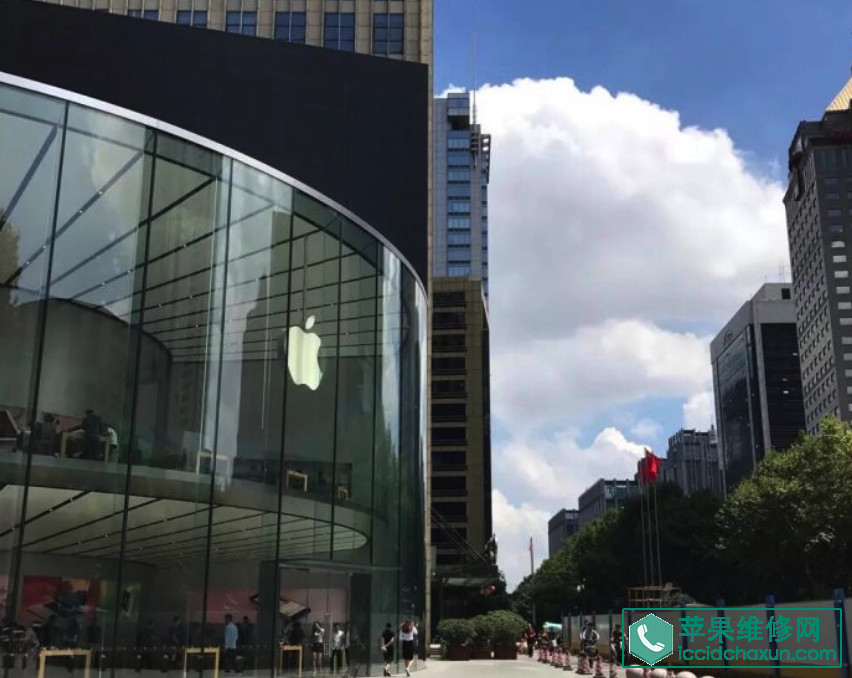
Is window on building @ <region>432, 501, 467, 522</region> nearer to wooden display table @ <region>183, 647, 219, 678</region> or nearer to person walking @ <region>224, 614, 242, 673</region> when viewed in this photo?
person walking @ <region>224, 614, 242, 673</region>

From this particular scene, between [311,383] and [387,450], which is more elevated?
[311,383]

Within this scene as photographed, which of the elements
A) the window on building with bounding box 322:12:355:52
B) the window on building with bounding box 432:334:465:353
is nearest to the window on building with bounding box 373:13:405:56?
the window on building with bounding box 322:12:355:52

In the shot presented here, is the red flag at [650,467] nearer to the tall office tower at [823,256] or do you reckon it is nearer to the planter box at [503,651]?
the planter box at [503,651]

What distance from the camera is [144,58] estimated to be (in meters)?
44.3

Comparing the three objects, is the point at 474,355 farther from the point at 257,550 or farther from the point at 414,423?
the point at 257,550

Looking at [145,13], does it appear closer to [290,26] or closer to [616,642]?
[290,26]

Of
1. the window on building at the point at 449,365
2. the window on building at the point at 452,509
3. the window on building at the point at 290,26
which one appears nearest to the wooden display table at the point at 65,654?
the window on building at the point at 290,26

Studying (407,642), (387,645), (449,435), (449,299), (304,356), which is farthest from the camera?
(449,299)

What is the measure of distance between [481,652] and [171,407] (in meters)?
29.1

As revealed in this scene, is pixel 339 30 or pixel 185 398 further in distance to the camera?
pixel 339 30

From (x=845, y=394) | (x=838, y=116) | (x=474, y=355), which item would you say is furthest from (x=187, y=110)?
(x=838, y=116)

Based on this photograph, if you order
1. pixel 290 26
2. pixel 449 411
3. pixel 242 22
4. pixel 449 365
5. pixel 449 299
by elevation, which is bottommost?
pixel 449 411

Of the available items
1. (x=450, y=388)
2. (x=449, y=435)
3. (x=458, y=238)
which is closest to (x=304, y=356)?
(x=449, y=435)

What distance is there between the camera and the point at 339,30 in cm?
6488
